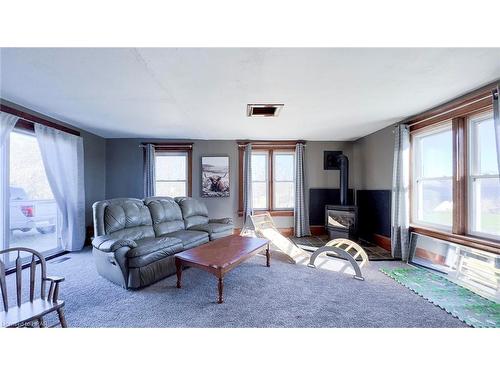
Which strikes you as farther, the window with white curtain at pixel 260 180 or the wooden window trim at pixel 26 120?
the window with white curtain at pixel 260 180

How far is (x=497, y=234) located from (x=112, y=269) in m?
4.57

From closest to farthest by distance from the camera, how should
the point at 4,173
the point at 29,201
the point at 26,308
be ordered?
the point at 26,308 → the point at 4,173 → the point at 29,201

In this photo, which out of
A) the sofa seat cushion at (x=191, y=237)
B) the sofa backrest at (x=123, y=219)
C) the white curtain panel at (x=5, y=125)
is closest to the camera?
the white curtain panel at (x=5, y=125)

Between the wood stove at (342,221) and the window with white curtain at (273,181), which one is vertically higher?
the window with white curtain at (273,181)

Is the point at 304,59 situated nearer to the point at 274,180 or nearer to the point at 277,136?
the point at 277,136

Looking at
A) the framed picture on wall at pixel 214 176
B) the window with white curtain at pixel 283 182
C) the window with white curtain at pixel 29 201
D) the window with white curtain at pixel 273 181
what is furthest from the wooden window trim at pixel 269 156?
the window with white curtain at pixel 29 201

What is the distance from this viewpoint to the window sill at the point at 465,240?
2.23 m

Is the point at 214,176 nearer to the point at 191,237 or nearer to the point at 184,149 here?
the point at 184,149

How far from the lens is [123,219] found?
9.45 ft

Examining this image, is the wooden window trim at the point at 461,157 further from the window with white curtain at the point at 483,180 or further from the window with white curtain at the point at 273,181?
the window with white curtain at the point at 273,181

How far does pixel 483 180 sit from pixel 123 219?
476 centimetres

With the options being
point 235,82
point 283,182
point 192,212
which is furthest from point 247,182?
point 235,82

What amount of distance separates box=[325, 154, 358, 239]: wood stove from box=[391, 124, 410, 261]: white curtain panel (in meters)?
0.75

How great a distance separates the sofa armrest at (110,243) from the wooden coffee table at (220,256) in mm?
604
